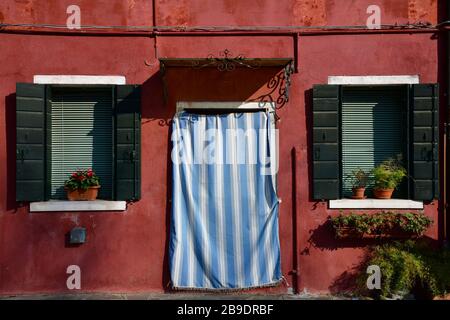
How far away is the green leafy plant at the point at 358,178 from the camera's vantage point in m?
6.27

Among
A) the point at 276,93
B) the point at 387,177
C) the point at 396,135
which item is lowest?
the point at 387,177

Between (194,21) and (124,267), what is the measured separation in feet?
11.4

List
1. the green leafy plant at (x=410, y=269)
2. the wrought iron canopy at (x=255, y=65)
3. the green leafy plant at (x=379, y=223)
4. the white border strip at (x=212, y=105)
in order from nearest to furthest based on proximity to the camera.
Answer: the green leafy plant at (x=410, y=269)
the wrought iron canopy at (x=255, y=65)
the green leafy plant at (x=379, y=223)
the white border strip at (x=212, y=105)

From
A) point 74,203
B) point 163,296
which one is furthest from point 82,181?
point 163,296

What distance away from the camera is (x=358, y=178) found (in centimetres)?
628

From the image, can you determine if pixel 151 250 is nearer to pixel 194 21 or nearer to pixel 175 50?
pixel 175 50

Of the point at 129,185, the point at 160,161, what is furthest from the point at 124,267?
the point at 160,161

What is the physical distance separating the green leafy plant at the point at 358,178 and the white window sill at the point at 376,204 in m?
0.28

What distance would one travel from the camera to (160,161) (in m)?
6.14

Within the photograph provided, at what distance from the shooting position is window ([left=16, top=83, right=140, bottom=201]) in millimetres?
5934

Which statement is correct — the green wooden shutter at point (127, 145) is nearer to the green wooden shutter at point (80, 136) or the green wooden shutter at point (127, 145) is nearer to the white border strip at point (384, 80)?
the green wooden shutter at point (80, 136)

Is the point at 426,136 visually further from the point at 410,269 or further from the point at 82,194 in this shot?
the point at 82,194

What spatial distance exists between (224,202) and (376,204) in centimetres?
204

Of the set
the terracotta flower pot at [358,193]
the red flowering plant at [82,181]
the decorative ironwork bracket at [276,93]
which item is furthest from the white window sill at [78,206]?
the terracotta flower pot at [358,193]
